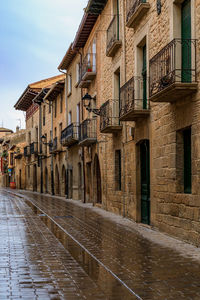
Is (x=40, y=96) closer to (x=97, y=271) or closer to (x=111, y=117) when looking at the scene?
(x=111, y=117)

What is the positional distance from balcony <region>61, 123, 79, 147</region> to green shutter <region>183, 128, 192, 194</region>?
14816mm

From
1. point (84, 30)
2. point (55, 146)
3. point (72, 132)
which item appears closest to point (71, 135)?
point (72, 132)

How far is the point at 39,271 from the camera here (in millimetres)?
6973

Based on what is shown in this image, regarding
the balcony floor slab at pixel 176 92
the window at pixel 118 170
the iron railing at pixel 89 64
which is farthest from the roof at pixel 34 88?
the balcony floor slab at pixel 176 92

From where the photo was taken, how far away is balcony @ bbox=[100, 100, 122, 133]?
16138 mm

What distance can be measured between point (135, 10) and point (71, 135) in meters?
14.0

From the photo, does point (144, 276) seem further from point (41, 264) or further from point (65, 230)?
point (65, 230)

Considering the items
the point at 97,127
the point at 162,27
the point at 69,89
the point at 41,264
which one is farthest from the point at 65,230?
the point at 69,89

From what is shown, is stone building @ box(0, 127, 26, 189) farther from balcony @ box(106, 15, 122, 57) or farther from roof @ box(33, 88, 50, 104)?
balcony @ box(106, 15, 122, 57)

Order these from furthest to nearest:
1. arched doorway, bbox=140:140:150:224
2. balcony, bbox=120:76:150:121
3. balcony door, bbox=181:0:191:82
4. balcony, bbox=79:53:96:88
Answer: balcony, bbox=79:53:96:88
arched doorway, bbox=140:140:150:224
balcony, bbox=120:76:150:121
balcony door, bbox=181:0:191:82

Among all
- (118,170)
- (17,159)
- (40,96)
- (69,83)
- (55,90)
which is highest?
(40,96)

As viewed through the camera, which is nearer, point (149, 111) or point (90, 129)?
point (149, 111)

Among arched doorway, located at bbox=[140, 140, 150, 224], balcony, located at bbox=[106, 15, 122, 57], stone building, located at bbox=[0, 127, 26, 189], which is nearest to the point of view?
arched doorway, located at bbox=[140, 140, 150, 224]

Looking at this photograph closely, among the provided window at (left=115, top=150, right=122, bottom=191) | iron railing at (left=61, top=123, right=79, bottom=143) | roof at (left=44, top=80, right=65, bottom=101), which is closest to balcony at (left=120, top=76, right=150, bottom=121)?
window at (left=115, top=150, right=122, bottom=191)
